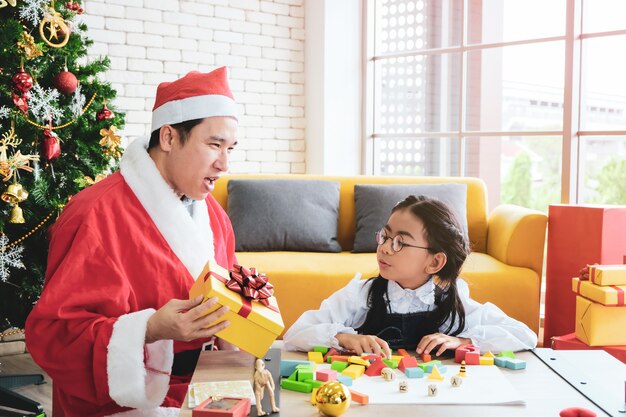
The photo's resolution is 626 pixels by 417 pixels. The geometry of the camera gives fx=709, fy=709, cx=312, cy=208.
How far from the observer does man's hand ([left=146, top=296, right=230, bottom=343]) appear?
1.30 meters

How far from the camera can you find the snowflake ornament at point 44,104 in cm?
309

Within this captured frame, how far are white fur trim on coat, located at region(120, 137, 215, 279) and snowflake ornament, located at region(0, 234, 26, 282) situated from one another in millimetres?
1560

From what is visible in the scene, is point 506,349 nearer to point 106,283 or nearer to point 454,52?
point 106,283

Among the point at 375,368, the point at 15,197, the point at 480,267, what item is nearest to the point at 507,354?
the point at 375,368

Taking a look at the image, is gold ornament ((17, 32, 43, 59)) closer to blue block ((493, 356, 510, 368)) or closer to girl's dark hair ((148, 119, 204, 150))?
girl's dark hair ((148, 119, 204, 150))

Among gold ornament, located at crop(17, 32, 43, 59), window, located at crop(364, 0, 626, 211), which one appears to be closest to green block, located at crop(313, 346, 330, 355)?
gold ornament, located at crop(17, 32, 43, 59)

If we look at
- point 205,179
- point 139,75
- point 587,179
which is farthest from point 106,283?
point 587,179

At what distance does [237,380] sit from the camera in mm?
1234

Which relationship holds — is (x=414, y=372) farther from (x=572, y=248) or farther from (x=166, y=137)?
(x=572, y=248)

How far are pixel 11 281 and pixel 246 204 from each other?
4.20 ft

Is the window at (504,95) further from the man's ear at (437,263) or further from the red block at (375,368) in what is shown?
the red block at (375,368)

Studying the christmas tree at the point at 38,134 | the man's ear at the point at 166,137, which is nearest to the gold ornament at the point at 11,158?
the christmas tree at the point at 38,134

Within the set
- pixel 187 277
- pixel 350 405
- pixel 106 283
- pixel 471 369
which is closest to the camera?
pixel 350 405

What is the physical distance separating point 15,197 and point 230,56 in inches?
95.2
